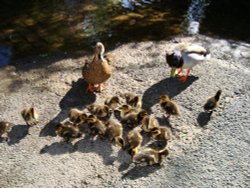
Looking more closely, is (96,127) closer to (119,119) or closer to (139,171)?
(119,119)

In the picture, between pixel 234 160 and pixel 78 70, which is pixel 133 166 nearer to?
pixel 234 160

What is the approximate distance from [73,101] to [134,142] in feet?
4.32

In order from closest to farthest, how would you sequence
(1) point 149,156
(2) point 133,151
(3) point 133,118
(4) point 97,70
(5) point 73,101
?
1. (1) point 149,156
2. (2) point 133,151
3. (3) point 133,118
4. (4) point 97,70
5. (5) point 73,101

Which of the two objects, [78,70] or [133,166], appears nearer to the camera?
[133,166]

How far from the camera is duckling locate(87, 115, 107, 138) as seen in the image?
200 inches

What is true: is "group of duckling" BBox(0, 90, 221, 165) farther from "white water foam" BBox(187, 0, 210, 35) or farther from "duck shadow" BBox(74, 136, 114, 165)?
"white water foam" BBox(187, 0, 210, 35)

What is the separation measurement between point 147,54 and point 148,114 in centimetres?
150

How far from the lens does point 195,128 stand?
5.35 meters

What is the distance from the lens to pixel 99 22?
25.5 feet

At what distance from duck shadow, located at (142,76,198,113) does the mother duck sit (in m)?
0.11

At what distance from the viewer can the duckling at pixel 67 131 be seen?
502 centimetres

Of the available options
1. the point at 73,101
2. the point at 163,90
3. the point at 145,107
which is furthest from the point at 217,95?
the point at 73,101

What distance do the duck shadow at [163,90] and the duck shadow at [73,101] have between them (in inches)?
28.6

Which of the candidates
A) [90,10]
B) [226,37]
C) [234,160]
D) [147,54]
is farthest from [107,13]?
[234,160]
